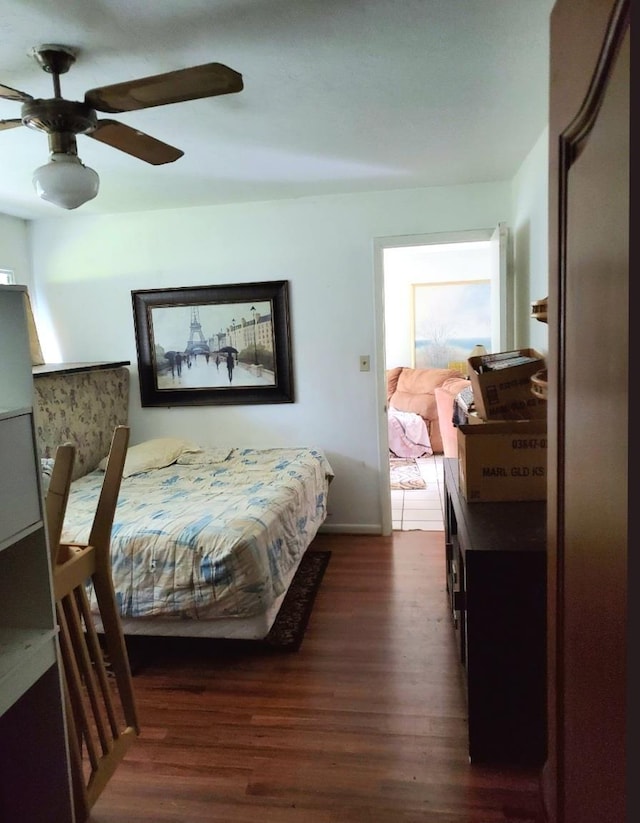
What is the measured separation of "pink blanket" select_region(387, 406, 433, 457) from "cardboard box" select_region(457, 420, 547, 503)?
401 centimetres

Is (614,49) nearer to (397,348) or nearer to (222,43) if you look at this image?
(222,43)

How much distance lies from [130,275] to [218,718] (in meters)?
3.02

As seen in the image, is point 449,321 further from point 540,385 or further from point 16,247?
point 540,385

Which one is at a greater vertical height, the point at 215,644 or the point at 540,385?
the point at 540,385

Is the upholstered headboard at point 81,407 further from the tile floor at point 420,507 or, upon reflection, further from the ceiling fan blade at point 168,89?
the tile floor at point 420,507

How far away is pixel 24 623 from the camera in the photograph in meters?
1.37

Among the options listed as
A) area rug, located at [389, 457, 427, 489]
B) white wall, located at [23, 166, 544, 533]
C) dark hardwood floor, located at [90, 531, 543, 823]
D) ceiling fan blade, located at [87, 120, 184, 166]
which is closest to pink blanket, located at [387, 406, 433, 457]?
area rug, located at [389, 457, 427, 489]

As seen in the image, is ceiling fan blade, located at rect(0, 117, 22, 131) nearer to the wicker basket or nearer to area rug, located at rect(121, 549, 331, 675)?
the wicker basket

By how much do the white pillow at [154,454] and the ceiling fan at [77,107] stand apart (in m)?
2.07

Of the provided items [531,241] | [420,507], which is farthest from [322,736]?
[420,507]

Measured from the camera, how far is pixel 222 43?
174cm

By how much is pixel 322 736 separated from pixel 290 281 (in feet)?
9.13

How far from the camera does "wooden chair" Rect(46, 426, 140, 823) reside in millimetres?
1541

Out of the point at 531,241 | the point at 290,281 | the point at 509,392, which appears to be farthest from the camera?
the point at 290,281
